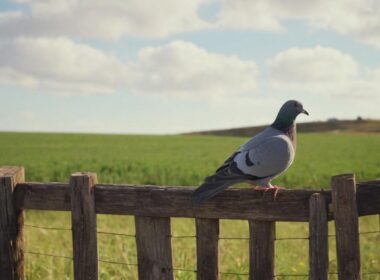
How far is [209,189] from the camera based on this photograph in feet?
12.6

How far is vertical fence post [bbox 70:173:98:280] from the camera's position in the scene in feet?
13.8

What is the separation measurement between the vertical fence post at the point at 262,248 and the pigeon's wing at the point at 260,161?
39 cm

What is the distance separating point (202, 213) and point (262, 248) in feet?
1.57

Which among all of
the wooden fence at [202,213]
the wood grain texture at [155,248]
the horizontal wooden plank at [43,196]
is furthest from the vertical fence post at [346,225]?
the horizontal wooden plank at [43,196]

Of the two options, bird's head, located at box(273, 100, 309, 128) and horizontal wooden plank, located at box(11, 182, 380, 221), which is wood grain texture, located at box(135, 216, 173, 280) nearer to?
horizontal wooden plank, located at box(11, 182, 380, 221)

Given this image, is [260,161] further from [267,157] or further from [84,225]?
[84,225]

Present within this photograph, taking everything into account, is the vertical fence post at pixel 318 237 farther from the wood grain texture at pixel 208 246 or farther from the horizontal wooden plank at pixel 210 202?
the wood grain texture at pixel 208 246

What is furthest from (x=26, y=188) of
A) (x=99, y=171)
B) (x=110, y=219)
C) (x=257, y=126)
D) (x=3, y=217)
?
Result: (x=257, y=126)

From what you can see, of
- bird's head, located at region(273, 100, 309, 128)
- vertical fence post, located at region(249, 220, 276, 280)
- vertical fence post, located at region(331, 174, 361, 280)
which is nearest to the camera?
vertical fence post, located at region(331, 174, 361, 280)

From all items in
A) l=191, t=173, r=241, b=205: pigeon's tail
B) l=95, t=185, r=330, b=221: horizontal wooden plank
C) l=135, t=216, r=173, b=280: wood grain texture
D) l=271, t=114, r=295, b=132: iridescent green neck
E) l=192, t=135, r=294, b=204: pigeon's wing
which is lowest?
l=135, t=216, r=173, b=280: wood grain texture

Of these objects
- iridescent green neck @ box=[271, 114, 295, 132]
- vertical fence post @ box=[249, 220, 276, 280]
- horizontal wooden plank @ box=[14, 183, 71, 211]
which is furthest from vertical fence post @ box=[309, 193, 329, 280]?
horizontal wooden plank @ box=[14, 183, 71, 211]

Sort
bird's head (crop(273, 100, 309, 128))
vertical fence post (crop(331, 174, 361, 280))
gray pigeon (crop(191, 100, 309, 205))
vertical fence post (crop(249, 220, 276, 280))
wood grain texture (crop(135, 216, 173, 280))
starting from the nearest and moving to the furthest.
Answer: vertical fence post (crop(331, 174, 361, 280)) → vertical fence post (crop(249, 220, 276, 280)) → wood grain texture (crop(135, 216, 173, 280)) → gray pigeon (crop(191, 100, 309, 205)) → bird's head (crop(273, 100, 309, 128))

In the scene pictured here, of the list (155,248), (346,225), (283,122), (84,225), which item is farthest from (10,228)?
(346,225)

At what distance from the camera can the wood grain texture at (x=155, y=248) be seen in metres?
4.01
